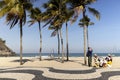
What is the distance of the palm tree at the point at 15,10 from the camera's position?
29495 millimetres

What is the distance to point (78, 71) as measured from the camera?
18922 mm

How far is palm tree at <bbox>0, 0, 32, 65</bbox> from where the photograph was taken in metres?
29.5

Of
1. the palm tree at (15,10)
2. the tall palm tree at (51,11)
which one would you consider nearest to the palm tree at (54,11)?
the tall palm tree at (51,11)

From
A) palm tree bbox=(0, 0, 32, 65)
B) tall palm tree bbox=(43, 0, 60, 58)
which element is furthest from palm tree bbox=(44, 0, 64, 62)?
palm tree bbox=(0, 0, 32, 65)

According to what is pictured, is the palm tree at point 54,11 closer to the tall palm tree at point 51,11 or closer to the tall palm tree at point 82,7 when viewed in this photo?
the tall palm tree at point 51,11

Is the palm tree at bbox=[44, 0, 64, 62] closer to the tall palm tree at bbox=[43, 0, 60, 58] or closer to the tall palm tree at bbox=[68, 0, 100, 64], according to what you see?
the tall palm tree at bbox=[43, 0, 60, 58]

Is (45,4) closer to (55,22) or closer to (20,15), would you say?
(55,22)

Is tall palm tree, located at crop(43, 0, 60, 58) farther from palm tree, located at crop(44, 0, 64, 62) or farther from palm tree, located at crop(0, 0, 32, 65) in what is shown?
palm tree, located at crop(0, 0, 32, 65)

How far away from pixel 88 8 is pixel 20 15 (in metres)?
7.95

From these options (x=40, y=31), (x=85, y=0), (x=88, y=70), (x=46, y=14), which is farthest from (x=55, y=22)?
(x=88, y=70)

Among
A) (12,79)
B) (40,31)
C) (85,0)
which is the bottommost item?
(12,79)

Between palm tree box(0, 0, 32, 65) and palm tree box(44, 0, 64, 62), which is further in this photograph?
palm tree box(44, 0, 64, 62)

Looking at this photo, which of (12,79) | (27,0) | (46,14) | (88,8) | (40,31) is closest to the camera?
(12,79)

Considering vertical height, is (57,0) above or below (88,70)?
Result: above
